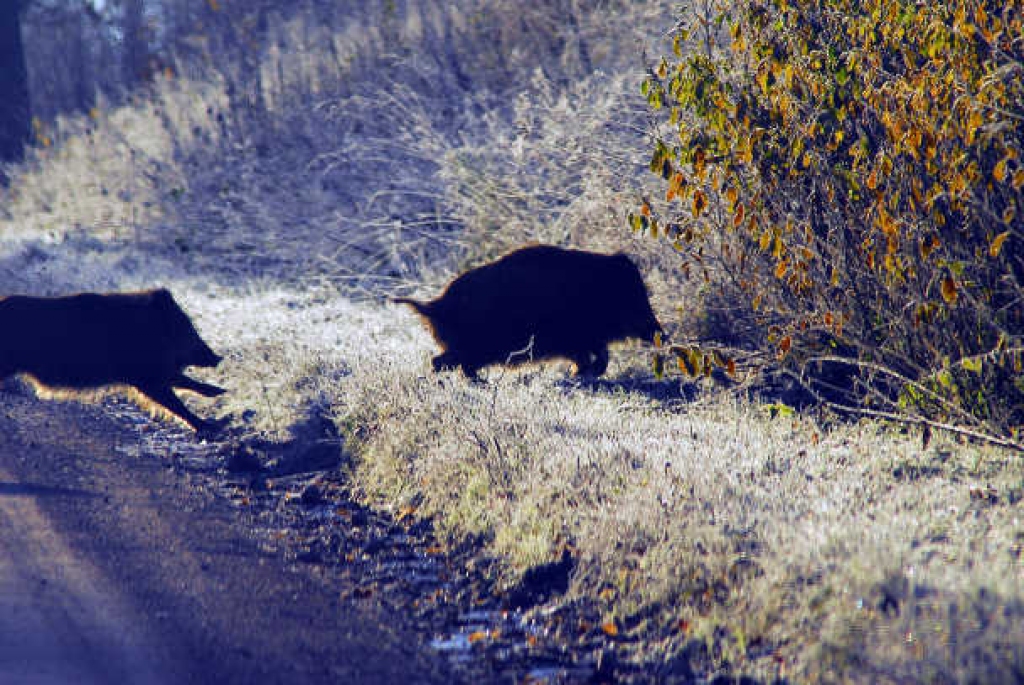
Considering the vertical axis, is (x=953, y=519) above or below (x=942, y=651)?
below

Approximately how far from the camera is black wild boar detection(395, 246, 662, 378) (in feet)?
24.1

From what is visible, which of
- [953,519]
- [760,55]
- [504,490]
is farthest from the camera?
[760,55]

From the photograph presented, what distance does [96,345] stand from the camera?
25.2ft

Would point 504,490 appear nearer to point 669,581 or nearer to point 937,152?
point 669,581

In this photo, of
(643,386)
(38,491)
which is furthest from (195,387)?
(643,386)

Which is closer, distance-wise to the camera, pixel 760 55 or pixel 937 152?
pixel 937 152

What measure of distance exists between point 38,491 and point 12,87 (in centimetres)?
1589

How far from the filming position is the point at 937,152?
5.42m

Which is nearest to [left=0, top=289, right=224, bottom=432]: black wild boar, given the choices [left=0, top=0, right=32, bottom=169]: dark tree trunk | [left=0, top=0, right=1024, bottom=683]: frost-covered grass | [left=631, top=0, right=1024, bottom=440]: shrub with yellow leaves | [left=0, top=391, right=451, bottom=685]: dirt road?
[left=0, top=0, right=1024, bottom=683]: frost-covered grass

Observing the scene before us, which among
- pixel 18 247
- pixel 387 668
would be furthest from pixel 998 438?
pixel 18 247

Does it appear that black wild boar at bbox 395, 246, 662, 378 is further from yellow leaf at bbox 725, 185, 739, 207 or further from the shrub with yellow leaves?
yellow leaf at bbox 725, 185, 739, 207

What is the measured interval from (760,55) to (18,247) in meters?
11.9

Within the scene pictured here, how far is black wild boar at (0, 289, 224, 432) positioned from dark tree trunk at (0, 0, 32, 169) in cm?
1348

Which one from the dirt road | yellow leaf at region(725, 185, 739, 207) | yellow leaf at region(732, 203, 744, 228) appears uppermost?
yellow leaf at region(732, 203, 744, 228)
